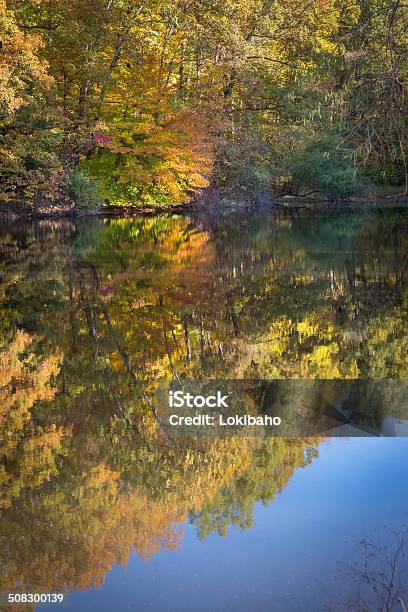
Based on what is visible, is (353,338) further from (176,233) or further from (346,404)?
(176,233)

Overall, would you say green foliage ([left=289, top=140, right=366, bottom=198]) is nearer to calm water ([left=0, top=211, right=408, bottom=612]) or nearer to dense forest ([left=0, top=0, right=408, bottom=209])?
dense forest ([left=0, top=0, right=408, bottom=209])

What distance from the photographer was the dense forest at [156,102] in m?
25.0

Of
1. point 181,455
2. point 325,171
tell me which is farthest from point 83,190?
point 181,455

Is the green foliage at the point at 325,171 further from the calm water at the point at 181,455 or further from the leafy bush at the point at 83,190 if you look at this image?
the calm water at the point at 181,455

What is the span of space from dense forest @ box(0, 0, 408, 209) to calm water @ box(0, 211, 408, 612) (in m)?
13.2

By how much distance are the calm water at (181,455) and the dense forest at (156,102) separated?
13.2 m

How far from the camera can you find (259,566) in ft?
10.8

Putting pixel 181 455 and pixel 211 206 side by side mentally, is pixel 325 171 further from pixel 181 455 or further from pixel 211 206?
pixel 181 455

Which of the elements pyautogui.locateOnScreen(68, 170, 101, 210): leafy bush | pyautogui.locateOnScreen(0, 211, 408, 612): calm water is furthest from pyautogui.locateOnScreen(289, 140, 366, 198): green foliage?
pyautogui.locateOnScreen(0, 211, 408, 612): calm water

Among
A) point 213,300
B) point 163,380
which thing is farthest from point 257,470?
point 213,300

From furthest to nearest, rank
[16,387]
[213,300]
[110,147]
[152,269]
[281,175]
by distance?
[281,175], [110,147], [152,269], [213,300], [16,387]

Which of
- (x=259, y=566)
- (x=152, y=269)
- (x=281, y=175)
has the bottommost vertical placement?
(x=259, y=566)

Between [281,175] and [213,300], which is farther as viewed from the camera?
[281,175]

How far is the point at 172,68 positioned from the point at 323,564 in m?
30.2
